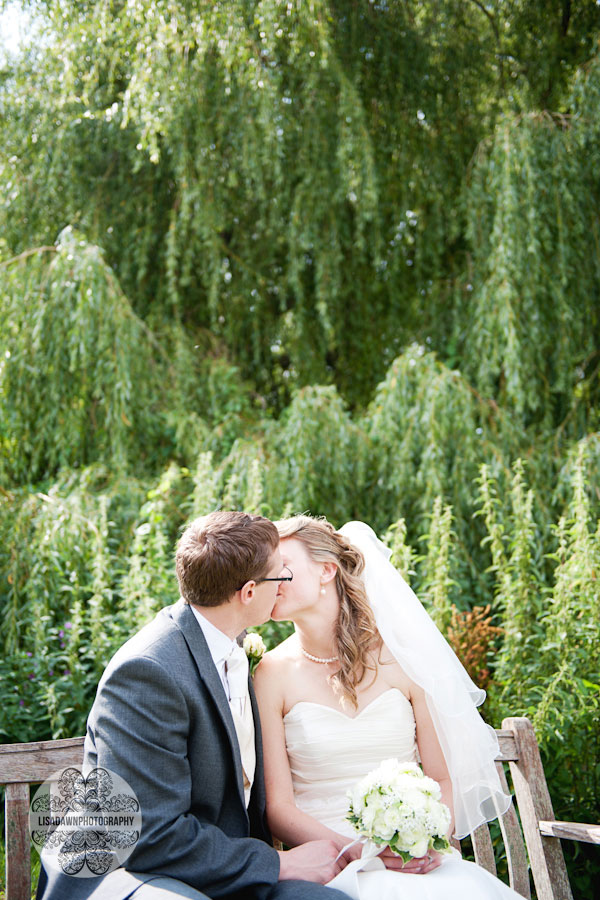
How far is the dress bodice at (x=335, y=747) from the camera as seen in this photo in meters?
2.86

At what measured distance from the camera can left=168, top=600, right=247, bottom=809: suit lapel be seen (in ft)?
8.01

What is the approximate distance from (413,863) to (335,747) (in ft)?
1.61

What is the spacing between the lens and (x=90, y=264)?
18.2 ft

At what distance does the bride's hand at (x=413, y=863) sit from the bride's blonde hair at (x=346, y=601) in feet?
1.88

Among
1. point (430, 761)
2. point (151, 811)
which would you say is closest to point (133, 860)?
point (151, 811)

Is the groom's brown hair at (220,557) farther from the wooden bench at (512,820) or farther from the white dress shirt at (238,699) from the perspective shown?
the wooden bench at (512,820)

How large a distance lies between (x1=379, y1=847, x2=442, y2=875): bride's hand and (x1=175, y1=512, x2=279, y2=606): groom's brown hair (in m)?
0.86

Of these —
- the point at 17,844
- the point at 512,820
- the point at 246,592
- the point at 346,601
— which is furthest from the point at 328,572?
the point at 17,844

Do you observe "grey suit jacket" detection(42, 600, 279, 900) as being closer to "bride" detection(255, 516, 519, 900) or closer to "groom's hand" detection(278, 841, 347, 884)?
"groom's hand" detection(278, 841, 347, 884)

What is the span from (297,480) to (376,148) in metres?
2.72

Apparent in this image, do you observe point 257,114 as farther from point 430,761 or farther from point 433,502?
point 430,761

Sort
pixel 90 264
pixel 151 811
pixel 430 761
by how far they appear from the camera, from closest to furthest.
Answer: pixel 151 811, pixel 430 761, pixel 90 264

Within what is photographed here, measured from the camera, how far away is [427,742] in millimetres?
2939

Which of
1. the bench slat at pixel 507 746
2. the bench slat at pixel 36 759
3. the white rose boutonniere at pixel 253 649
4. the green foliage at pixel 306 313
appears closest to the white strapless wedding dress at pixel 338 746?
the white rose boutonniere at pixel 253 649
